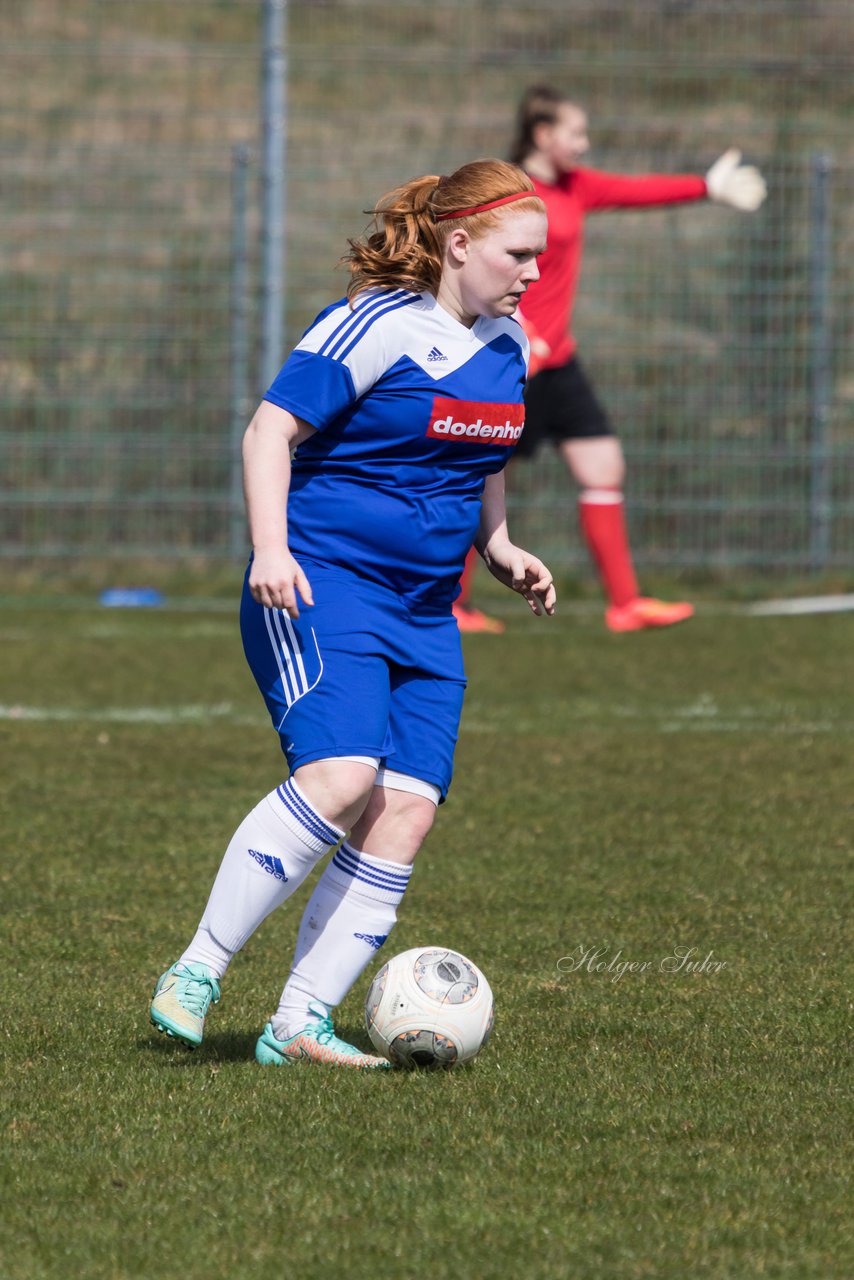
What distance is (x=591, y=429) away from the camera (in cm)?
934

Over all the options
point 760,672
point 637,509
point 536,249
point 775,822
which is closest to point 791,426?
point 637,509

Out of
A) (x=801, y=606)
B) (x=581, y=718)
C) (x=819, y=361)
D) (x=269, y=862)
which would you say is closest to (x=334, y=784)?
(x=269, y=862)

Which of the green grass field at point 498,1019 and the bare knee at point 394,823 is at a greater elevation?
the bare knee at point 394,823

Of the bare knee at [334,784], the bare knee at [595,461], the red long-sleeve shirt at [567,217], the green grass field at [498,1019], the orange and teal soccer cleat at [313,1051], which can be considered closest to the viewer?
the green grass field at [498,1019]

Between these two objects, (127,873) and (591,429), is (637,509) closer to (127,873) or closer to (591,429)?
(591,429)

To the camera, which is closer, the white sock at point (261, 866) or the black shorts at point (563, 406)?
the white sock at point (261, 866)

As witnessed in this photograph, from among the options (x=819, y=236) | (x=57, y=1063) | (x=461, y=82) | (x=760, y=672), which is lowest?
(x=760, y=672)

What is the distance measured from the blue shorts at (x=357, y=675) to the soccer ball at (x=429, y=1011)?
0.33 metres

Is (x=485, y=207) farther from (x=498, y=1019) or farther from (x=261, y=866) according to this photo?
(x=498, y=1019)

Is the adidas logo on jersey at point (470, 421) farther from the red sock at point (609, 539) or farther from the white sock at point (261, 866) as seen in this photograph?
the red sock at point (609, 539)

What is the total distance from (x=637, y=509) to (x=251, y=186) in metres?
3.00

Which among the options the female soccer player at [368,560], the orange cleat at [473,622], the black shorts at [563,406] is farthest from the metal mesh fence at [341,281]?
the female soccer player at [368,560]

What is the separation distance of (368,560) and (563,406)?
576 cm

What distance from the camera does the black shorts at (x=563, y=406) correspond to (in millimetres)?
9305
